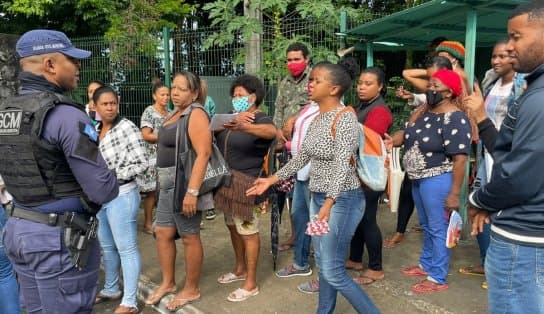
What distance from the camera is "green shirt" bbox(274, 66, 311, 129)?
174 inches

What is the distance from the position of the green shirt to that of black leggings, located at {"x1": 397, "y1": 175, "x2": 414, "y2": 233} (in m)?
1.41

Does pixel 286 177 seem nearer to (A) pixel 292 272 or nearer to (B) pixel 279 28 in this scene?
(A) pixel 292 272

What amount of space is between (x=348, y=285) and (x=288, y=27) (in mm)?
4072

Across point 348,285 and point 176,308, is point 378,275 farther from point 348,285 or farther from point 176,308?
point 176,308

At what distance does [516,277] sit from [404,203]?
9.62 ft

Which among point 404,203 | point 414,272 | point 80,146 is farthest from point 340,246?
point 404,203

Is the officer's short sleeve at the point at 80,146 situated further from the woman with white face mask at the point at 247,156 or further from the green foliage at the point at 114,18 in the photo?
the green foliage at the point at 114,18

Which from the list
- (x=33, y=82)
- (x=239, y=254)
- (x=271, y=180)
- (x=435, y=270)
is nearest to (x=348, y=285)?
(x=271, y=180)

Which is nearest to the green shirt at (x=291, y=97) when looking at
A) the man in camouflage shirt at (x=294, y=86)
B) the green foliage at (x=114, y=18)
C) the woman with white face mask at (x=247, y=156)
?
the man in camouflage shirt at (x=294, y=86)

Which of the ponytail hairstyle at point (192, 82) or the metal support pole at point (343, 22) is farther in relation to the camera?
the metal support pole at point (343, 22)

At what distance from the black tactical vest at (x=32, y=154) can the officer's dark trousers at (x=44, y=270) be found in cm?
17

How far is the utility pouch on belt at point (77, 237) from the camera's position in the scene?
239cm

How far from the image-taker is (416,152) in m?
3.69

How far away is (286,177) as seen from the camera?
3189 millimetres
